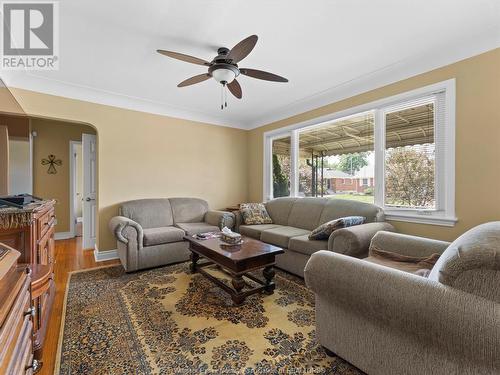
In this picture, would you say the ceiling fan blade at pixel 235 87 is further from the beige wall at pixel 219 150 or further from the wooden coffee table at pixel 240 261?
the wooden coffee table at pixel 240 261

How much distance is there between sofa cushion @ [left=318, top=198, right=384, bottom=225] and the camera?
3.00 metres

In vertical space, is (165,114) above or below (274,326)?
above

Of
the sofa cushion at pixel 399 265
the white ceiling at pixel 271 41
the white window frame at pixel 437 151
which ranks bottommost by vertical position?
the sofa cushion at pixel 399 265

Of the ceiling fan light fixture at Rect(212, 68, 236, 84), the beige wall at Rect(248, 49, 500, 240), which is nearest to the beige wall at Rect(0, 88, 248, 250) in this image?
the ceiling fan light fixture at Rect(212, 68, 236, 84)

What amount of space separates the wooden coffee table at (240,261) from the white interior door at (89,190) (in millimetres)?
2616

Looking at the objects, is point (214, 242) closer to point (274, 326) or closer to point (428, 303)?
point (274, 326)

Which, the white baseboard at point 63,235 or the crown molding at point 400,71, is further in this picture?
the white baseboard at point 63,235

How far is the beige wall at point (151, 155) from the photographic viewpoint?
A: 3583 millimetres

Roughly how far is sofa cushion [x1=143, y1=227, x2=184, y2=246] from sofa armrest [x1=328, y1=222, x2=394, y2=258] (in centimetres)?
215

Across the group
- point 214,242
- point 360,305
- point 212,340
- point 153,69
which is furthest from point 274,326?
point 153,69

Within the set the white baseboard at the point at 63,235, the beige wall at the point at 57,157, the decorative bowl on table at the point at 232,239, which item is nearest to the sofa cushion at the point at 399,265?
the decorative bowl on table at the point at 232,239

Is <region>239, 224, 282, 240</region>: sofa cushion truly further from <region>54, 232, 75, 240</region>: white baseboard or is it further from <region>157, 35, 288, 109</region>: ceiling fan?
<region>54, 232, 75, 240</region>: white baseboard

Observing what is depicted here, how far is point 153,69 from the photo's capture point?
9.53 ft

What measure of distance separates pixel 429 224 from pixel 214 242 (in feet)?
8.07
